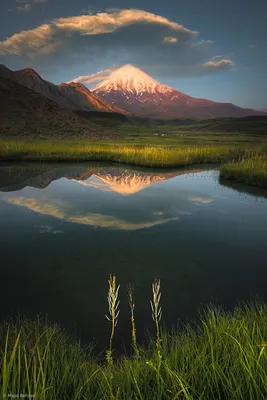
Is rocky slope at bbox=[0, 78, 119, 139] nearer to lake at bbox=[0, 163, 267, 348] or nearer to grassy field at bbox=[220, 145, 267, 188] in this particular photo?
grassy field at bbox=[220, 145, 267, 188]

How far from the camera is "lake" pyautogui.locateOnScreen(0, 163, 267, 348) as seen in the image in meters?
6.90

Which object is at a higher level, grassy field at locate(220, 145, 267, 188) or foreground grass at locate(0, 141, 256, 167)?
foreground grass at locate(0, 141, 256, 167)

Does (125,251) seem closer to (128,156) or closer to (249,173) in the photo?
(249,173)

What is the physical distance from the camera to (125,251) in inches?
394

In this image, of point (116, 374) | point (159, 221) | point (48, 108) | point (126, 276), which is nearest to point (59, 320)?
point (126, 276)

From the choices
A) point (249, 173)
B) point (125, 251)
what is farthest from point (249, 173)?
point (125, 251)

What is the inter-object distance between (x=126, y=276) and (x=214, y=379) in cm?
519

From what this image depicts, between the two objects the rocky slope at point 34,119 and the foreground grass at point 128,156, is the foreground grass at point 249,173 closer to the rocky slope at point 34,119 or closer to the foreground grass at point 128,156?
the foreground grass at point 128,156

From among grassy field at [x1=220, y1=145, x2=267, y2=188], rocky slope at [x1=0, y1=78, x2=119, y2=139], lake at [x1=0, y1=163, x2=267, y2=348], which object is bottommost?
lake at [x1=0, y1=163, x2=267, y2=348]

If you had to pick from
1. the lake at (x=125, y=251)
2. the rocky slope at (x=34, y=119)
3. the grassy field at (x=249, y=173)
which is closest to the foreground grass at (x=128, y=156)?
the grassy field at (x=249, y=173)

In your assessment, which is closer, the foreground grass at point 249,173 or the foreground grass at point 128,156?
the foreground grass at point 249,173

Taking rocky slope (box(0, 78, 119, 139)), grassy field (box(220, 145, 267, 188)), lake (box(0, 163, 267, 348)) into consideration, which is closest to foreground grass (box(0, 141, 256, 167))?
grassy field (box(220, 145, 267, 188))

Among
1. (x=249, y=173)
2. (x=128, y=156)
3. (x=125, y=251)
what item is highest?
(x=128, y=156)

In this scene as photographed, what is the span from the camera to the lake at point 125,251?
6.90 meters
